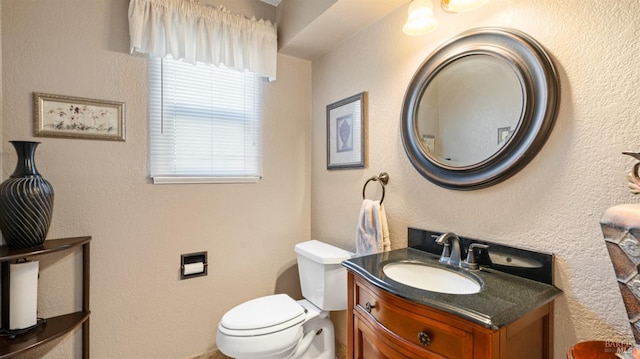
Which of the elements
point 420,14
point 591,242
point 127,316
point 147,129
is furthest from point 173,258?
point 591,242

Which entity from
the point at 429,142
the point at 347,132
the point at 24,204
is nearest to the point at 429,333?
the point at 429,142

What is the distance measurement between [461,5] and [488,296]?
107cm

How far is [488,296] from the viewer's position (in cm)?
89

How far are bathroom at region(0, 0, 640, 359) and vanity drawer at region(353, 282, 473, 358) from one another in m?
0.48

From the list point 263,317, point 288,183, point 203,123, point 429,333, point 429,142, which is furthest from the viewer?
point 288,183

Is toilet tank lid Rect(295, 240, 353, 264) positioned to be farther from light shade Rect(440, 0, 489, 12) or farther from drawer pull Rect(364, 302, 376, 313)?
light shade Rect(440, 0, 489, 12)

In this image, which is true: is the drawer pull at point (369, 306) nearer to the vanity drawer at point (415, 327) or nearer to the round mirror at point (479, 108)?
the vanity drawer at point (415, 327)

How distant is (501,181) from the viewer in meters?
1.13

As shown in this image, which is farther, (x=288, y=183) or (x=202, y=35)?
(x=288, y=183)

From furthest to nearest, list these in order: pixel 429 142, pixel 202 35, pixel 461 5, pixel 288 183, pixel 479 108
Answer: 1. pixel 288 183
2. pixel 202 35
3. pixel 429 142
4. pixel 479 108
5. pixel 461 5

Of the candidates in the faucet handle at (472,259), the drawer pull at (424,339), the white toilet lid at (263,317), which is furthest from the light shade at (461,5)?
the white toilet lid at (263,317)

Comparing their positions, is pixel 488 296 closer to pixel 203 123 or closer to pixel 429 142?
pixel 429 142

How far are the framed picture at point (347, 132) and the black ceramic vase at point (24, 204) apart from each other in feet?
5.19

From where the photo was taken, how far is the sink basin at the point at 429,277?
1121 millimetres
